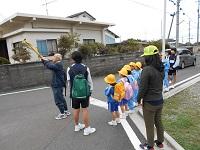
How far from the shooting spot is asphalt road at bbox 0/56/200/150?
478 cm

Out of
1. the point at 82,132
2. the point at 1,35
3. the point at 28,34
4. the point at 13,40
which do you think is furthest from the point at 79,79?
the point at 1,35

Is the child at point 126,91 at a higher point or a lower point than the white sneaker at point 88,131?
higher

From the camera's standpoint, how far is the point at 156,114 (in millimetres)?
4219

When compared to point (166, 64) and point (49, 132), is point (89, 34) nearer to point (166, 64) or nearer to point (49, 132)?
point (166, 64)

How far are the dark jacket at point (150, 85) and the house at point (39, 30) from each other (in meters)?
13.7

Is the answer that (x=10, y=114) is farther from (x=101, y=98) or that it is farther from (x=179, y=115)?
(x=179, y=115)

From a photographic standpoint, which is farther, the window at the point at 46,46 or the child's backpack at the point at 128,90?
the window at the point at 46,46

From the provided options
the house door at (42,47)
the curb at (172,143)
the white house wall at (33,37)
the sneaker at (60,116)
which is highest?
the white house wall at (33,37)

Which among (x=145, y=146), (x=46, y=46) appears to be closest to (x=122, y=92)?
(x=145, y=146)

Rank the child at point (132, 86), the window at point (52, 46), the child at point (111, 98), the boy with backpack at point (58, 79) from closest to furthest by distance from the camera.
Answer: the child at point (111, 98) < the boy with backpack at point (58, 79) < the child at point (132, 86) < the window at point (52, 46)

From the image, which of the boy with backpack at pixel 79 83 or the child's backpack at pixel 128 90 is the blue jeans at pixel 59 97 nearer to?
the boy with backpack at pixel 79 83

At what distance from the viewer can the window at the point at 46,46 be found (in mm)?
17516

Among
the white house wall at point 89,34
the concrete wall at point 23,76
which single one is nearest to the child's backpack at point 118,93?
the concrete wall at point 23,76

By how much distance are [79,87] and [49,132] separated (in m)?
1.41
